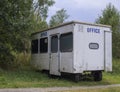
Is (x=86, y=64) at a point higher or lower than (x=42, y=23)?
lower

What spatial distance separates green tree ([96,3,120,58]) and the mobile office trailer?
1295cm

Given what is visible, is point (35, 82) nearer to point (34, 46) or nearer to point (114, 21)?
point (34, 46)

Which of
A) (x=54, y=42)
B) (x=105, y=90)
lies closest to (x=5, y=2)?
(x=54, y=42)

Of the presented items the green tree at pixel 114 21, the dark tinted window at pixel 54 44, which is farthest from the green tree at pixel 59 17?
the dark tinted window at pixel 54 44

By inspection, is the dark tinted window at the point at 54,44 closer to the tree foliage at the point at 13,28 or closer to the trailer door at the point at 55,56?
the trailer door at the point at 55,56

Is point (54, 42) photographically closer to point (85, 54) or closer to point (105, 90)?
point (85, 54)

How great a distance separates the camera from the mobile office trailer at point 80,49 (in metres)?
16.5

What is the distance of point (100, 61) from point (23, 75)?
4.88 meters

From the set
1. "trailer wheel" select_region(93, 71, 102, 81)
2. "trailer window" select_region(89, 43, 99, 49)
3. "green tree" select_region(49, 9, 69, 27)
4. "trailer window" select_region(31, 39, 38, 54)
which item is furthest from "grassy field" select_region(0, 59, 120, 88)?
"green tree" select_region(49, 9, 69, 27)

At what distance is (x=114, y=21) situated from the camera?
31.1 m

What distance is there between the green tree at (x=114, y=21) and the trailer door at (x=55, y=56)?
12.8 metres

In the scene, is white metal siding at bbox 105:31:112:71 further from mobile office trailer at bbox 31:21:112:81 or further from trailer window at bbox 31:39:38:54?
trailer window at bbox 31:39:38:54

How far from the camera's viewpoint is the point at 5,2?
2114 centimetres

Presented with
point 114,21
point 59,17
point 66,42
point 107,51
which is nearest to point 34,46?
point 66,42
